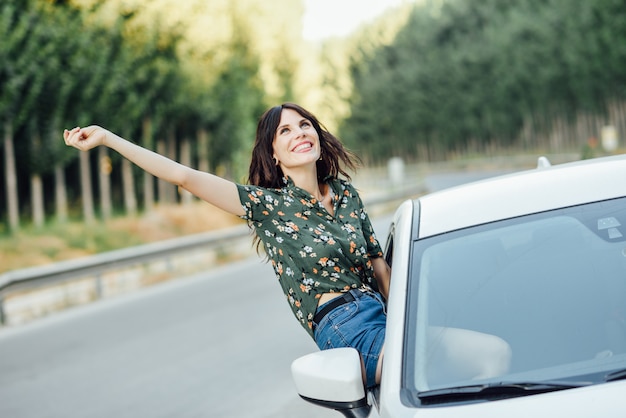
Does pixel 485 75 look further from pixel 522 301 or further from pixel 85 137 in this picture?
pixel 522 301

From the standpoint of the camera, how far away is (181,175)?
382 centimetres

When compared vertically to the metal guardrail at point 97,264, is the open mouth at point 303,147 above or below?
above

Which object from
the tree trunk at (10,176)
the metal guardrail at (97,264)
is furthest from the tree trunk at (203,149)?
the metal guardrail at (97,264)

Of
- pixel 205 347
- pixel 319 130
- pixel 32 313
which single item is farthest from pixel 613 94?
pixel 319 130

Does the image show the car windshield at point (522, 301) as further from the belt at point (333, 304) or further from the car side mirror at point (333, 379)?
the belt at point (333, 304)

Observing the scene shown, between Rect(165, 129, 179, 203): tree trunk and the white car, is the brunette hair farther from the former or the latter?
Rect(165, 129, 179, 203): tree trunk

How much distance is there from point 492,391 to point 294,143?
185cm

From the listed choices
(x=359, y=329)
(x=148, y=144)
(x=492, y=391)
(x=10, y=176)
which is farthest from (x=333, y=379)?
(x=148, y=144)

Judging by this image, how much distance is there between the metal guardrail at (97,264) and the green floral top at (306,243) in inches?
407

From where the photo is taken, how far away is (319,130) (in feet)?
15.1

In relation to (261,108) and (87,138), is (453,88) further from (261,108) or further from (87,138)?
(87,138)

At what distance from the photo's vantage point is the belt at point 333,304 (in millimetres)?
3785

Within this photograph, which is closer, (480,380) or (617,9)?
(480,380)

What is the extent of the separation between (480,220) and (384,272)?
0.95 meters
